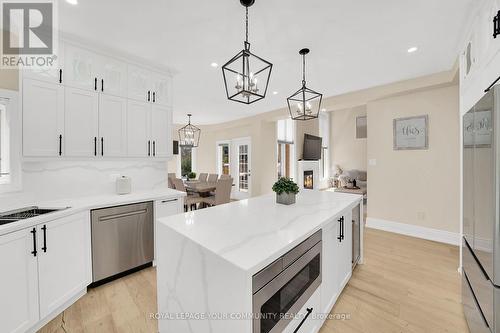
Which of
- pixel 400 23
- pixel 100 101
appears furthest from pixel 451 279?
pixel 100 101

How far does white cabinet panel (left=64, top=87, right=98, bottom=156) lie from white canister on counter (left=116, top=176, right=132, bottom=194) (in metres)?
0.44

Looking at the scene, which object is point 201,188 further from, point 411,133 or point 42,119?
point 411,133

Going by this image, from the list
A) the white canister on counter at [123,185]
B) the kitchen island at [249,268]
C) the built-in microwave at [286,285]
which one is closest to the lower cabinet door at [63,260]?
the white canister on counter at [123,185]

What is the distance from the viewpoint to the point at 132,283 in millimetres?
2217

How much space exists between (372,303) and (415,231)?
2395mm

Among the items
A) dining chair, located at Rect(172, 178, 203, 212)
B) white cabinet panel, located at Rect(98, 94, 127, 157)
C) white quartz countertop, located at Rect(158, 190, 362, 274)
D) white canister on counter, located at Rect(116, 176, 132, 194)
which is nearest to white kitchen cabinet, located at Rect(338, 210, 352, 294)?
white quartz countertop, located at Rect(158, 190, 362, 274)

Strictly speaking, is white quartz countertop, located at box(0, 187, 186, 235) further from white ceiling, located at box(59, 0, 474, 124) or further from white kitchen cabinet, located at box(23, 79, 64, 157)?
white ceiling, located at box(59, 0, 474, 124)

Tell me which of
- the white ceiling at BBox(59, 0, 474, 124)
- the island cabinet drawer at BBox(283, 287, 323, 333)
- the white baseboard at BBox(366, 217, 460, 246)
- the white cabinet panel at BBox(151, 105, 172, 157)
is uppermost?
the white ceiling at BBox(59, 0, 474, 124)

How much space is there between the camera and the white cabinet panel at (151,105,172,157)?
287cm

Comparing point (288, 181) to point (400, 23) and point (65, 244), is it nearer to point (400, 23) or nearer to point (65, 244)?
→ point (400, 23)

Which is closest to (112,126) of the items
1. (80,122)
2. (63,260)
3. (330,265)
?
(80,122)

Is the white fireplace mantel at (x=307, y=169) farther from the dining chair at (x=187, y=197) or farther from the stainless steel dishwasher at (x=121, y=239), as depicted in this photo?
the stainless steel dishwasher at (x=121, y=239)

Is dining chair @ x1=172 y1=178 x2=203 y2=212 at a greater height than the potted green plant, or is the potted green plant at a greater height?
the potted green plant

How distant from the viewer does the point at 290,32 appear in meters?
2.13
